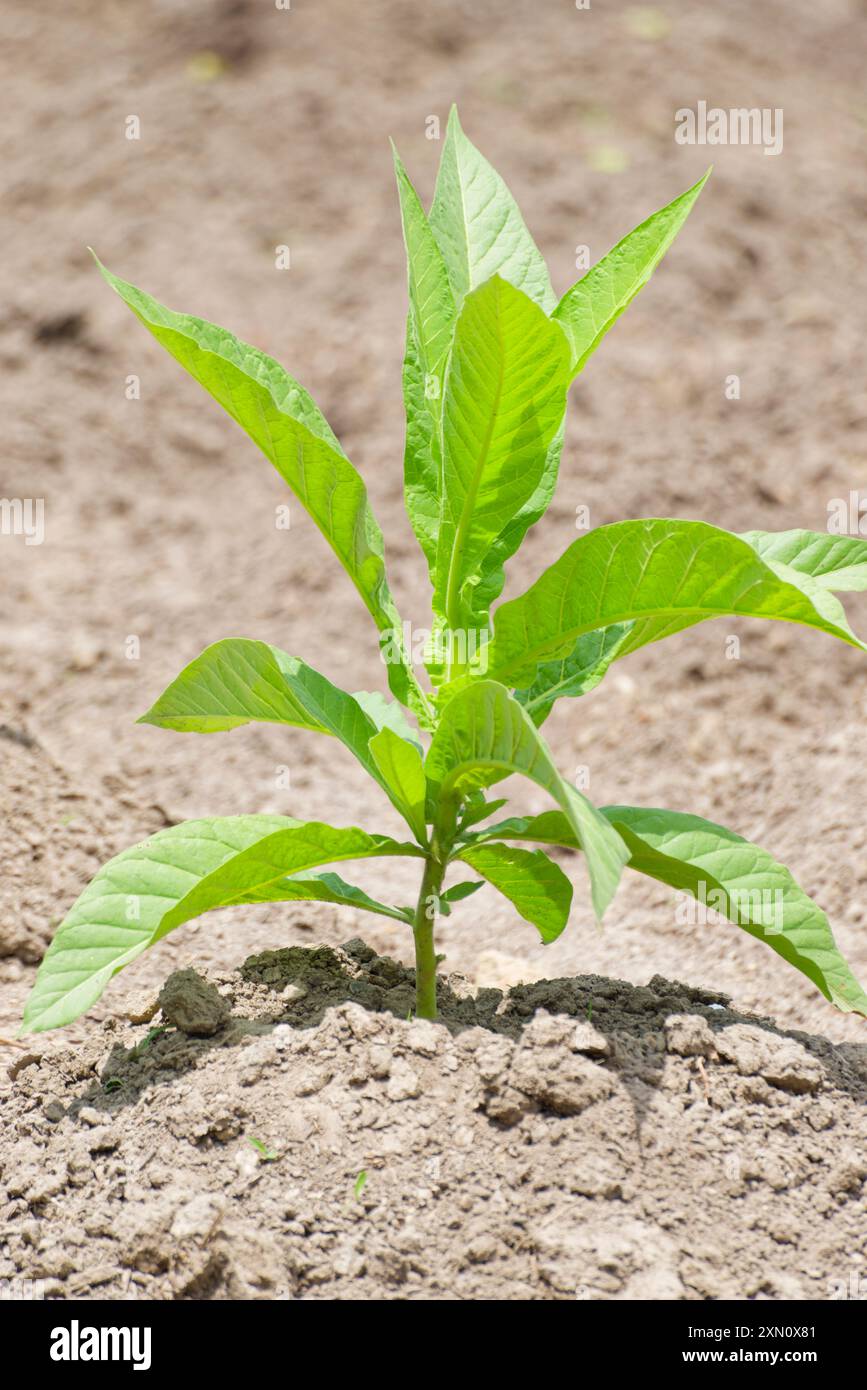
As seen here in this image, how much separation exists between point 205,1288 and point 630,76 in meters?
4.75

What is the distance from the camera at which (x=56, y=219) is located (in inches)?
176

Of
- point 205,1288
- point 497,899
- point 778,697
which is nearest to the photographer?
point 205,1288

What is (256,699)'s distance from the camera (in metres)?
1.53

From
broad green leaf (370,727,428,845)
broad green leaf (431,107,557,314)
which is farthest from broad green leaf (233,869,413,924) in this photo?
broad green leaf (431,107,557,314)

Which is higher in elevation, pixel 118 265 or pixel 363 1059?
pixel 118 265

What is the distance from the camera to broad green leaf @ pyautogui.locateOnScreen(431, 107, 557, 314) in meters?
1.61

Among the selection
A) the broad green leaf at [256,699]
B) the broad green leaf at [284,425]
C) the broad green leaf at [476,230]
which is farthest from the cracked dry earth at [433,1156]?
the broad green leaf at [476,230]

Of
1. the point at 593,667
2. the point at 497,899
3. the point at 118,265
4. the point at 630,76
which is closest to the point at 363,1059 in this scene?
the point at 593,667

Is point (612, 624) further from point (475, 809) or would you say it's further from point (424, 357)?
point (424, 357)

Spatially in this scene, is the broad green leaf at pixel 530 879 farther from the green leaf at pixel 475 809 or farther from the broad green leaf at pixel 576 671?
the broad green leaf at pixel 576 671

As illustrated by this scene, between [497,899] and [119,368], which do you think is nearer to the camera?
[497,899]

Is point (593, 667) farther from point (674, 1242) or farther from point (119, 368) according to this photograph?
point (119, 368)

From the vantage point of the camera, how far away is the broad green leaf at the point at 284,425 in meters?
1.35

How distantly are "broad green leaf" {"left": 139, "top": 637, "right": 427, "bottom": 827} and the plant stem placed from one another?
79 millimetres
